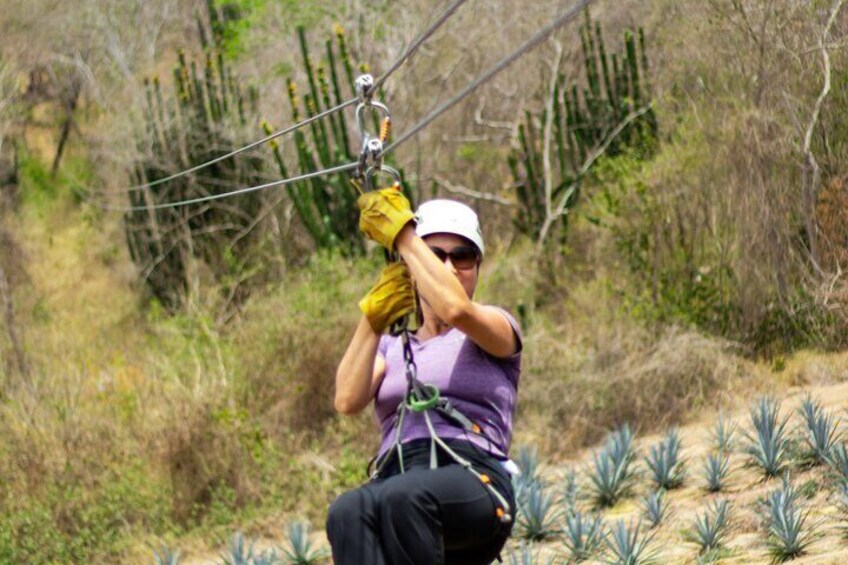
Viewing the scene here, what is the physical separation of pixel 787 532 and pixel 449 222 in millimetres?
2208

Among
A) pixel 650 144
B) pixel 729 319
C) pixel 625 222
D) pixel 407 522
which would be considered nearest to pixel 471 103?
pixel 650 144

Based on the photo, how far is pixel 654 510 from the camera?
6.63m

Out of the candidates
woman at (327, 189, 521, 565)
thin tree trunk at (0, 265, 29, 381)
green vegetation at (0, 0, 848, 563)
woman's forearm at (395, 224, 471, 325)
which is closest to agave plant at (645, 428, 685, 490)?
green vegetation at (0, 0, 848, 563)

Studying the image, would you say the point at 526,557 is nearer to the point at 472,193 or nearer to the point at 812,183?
the point at 812,183

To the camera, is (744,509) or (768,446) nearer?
(744,509)

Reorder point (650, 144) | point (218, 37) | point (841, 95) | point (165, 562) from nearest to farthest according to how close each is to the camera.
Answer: point (165, 562), point (841, 95), point (650, 144), point (218, 37)

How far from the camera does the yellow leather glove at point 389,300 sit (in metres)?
4.04

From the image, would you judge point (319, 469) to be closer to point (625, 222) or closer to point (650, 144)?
point (625, 222)

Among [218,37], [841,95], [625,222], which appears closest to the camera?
[841,95]

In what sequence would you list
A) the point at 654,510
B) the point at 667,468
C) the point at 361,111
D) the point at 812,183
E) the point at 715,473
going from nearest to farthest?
1. the point at 361,111
2. the point at 654,510
3. the point at 715,473
4. the point at 667,468
5. the point at 812,183

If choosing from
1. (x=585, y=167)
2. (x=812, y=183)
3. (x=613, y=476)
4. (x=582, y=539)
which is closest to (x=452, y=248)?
(x=582, y=539)

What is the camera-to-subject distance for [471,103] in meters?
20.3

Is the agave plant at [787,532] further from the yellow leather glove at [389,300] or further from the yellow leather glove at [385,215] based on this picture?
the yellow leather glove at [385,215]

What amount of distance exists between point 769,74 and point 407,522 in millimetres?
6933
